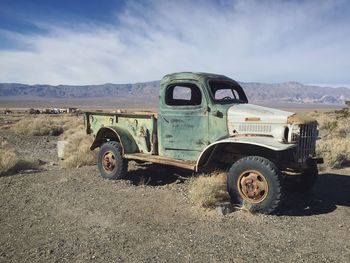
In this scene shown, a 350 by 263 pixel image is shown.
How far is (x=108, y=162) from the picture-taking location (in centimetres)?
902

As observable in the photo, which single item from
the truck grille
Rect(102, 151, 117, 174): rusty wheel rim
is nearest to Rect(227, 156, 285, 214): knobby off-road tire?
the truck grille

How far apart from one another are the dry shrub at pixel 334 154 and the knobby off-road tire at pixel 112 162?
5.43m

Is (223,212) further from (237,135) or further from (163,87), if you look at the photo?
(163,87)

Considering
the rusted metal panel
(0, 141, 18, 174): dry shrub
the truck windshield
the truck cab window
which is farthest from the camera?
(0, 141, 18, 174): dry shrub

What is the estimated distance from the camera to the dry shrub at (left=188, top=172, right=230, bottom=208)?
675 centimetres

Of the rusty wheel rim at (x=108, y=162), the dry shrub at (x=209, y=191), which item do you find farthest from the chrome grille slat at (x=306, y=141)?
the rusty wheel rim at (x=108, y=162)

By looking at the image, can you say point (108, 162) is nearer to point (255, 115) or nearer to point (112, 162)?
point (112, 162)

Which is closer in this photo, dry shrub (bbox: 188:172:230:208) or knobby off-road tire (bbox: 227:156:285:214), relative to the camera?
knobby off-road tire (bbox: 227:156:285:214)

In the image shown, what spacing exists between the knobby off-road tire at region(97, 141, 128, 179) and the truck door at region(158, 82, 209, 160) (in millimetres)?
1021

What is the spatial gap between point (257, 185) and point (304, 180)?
1868 millimetres

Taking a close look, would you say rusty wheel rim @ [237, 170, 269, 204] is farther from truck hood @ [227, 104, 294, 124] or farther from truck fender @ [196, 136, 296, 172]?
truck hood @ [227, 104, 294, 124]

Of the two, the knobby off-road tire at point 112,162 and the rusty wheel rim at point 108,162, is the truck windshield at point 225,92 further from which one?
the rusty wheel rim at point 108,162

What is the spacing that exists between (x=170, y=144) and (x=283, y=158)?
87.9 inches

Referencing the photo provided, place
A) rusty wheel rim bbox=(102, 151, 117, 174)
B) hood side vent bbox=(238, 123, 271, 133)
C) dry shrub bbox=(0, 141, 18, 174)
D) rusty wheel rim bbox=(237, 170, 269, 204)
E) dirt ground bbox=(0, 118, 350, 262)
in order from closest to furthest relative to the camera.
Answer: dirt ground bbox=(0, 118, 350, 262) → rusty wheel rim bbox=(237, 170, 269, 204) → hood side vent bbox=(238, 123, 271, 133) → rusty wheel rim bbox=(102, 151, 117, 174) → dry shrub bbox=(0, 141, 18, 174)
